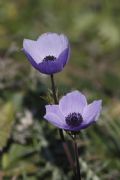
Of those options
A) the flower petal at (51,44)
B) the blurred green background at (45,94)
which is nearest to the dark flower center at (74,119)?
the blurred green background at (45,94)

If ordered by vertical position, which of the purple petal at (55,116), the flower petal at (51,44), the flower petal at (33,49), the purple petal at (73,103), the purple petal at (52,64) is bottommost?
the purple petal at (55,116)

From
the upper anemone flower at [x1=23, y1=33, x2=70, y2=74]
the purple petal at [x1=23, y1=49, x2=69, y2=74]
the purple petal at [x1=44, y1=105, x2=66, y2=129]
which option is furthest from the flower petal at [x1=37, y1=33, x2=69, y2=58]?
the purple petal at [x1=44, y1=105, x2=66, y2=129]

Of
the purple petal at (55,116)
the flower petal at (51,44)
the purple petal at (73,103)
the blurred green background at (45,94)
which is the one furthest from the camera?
the blurred green background at (45,94)

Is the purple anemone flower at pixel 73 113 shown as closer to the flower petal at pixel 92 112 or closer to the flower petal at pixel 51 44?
the flower petal at pixel 92 112

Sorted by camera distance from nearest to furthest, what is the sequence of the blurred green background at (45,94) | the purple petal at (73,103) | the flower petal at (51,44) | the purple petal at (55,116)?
the purple petal at (55,116), the purple petal at (73,103), the flower petal at (51,44), the blurred green background at (45,94)

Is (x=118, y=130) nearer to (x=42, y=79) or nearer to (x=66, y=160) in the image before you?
(x=66, y=160)

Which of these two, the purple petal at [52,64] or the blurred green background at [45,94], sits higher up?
the blurred green background at [45,94]

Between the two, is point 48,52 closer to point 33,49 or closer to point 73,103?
point 33,49
